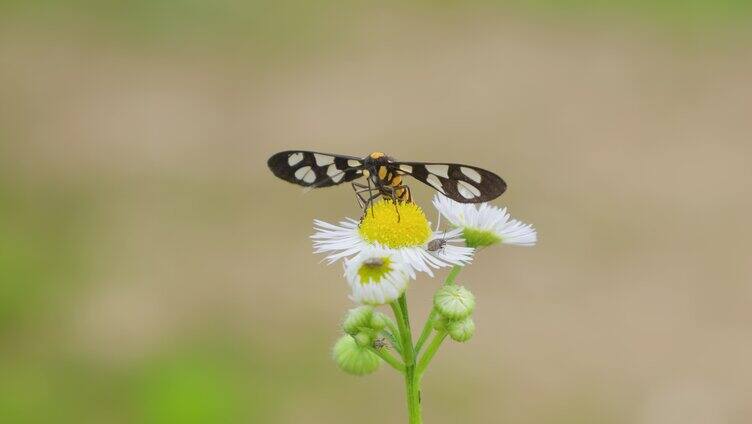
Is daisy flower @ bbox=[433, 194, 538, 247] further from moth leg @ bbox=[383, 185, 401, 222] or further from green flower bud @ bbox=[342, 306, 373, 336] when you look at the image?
green flower bud @ bbox=[342, 306, 373, 336]

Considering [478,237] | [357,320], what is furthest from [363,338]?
[478,237]

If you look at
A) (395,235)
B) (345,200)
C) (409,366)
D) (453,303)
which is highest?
(345,200)

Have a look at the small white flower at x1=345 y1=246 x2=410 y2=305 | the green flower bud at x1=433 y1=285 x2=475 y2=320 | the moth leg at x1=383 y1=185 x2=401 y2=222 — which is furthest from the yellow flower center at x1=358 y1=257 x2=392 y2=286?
the moth leg at x1=383 y1=185 x2=401 y2=222

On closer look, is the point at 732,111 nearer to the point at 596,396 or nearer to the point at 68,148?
the point at 596,396

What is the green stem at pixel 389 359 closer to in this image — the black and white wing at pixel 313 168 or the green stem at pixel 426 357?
the green stem at pixel 426 357

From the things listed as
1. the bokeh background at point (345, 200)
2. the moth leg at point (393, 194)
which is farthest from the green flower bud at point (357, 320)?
the bokeh background at point (345, 200)

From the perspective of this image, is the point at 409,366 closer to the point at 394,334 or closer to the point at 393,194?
the point at 394,334

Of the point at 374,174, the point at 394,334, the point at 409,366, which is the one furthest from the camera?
the point at 374,174
